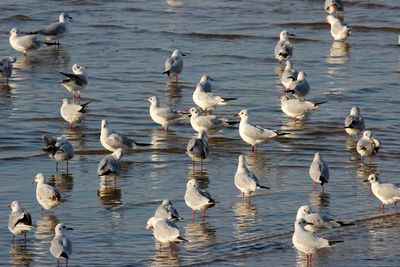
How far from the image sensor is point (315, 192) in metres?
16.5

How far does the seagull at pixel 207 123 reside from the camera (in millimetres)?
19953

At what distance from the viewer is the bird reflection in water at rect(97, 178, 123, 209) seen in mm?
15961

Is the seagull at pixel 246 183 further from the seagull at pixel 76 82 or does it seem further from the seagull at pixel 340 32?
the seagull at pixel 340 32

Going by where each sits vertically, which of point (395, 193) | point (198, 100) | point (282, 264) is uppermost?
point (198, 100)

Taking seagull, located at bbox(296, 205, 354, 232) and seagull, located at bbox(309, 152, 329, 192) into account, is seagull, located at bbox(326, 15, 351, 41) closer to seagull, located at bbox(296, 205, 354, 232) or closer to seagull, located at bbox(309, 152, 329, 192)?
seagull, located at bbox(309, 152, 329, 192)

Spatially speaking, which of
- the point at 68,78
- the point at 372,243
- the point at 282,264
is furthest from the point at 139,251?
the point at 68,78

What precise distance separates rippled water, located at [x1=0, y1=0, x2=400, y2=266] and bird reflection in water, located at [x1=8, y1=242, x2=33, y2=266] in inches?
0.9

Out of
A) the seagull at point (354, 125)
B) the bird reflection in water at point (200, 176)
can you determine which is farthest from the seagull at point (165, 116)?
the seagull at point (354, 125)

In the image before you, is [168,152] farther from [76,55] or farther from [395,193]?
[76,55]

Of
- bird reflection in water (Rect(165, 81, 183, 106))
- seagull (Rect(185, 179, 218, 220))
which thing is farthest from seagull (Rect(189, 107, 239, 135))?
seagull (Rect(185, 179, 218, 220))

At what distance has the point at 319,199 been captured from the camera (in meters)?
16.2

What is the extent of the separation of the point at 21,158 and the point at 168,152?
2434 mm

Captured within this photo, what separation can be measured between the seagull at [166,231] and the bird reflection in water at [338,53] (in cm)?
1485

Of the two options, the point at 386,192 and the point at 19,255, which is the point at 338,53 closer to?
the point at 386,192
